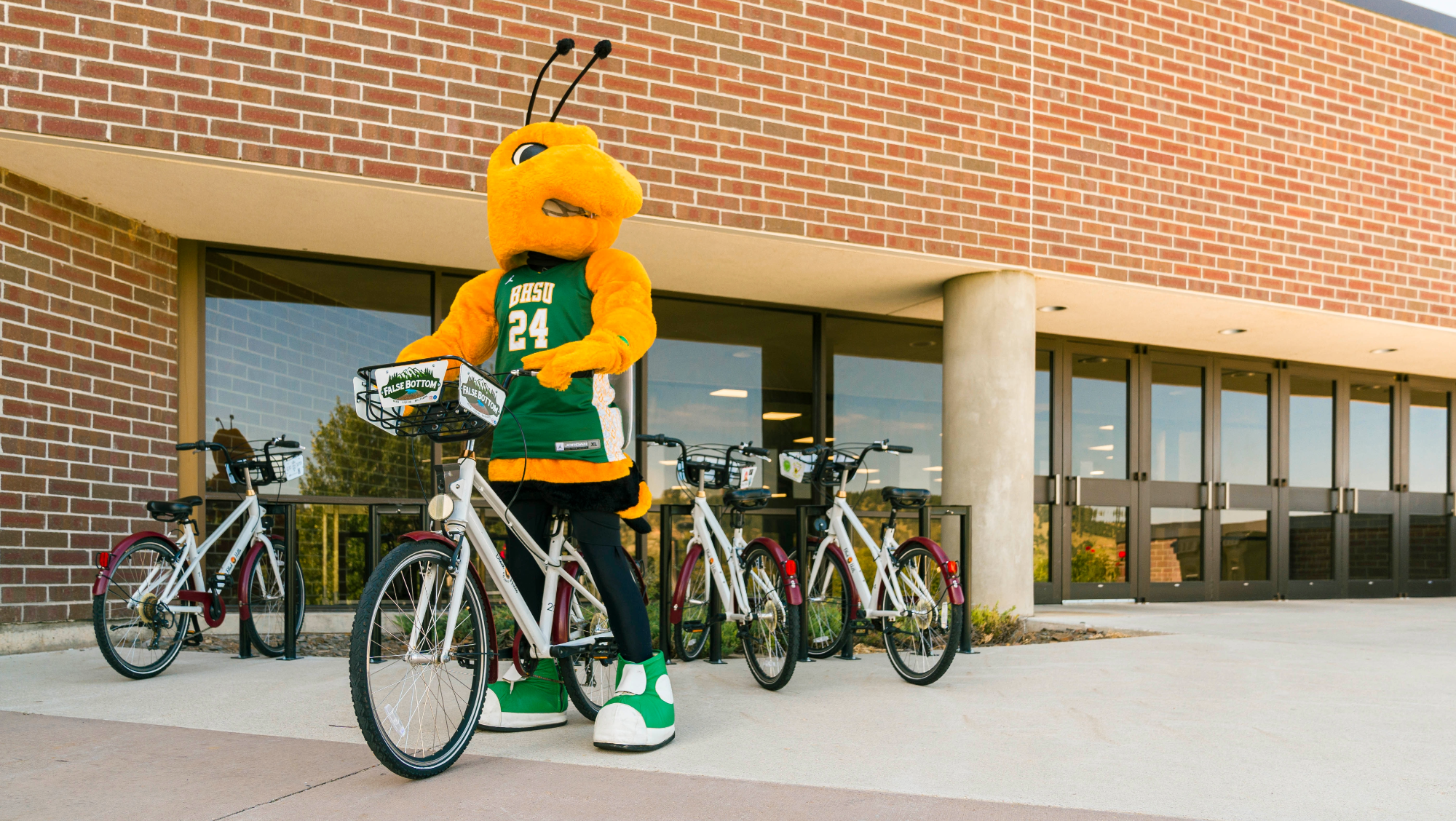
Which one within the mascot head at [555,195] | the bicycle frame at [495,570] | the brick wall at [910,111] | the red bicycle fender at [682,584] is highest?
the brick wall at [910,111]

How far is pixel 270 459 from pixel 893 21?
506cm

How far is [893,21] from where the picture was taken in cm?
720

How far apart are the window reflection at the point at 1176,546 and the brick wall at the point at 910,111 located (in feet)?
8.49

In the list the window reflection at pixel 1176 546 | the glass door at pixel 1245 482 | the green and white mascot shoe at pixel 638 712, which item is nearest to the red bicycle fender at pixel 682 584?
the green and white mascot shoe at pixel 638 712

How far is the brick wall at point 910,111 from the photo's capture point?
216 inches

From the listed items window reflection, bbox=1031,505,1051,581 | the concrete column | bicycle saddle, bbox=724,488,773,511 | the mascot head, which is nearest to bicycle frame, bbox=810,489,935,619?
bicycle saddle, bbox=724,488,773,511

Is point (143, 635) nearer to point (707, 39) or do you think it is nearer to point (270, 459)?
point (270, 459)

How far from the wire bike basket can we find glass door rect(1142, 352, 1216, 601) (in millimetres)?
8533

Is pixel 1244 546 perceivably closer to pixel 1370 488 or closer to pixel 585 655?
pixel 1370 488

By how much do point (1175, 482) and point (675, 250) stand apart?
6074 millimetres

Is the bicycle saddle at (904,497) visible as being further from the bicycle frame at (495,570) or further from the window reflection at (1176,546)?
the window reflection at (1176,546)

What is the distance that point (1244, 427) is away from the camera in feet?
34.9

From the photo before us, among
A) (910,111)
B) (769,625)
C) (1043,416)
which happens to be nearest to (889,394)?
(1043,416)

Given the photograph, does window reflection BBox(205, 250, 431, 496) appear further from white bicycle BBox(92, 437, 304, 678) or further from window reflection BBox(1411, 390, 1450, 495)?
window reflection BBox(1411, 390, 1450, 495)
